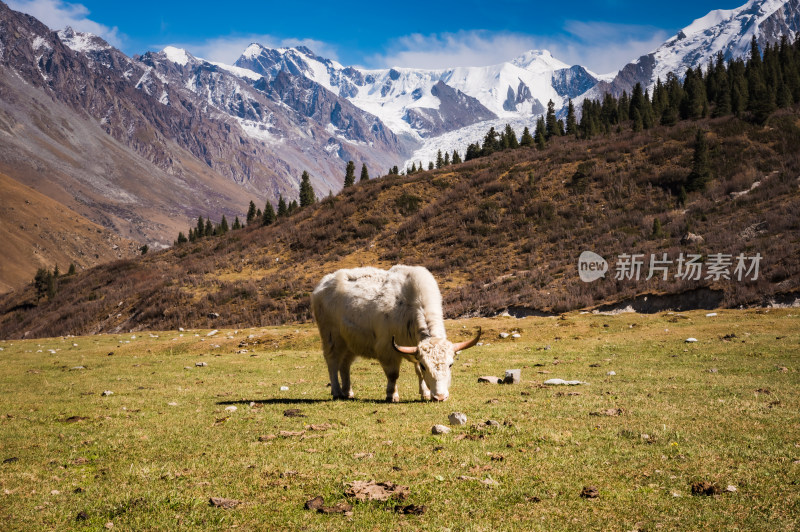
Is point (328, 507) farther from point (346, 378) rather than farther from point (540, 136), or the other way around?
point (540, 136)

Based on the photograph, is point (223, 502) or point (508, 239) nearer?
point (223, 502)

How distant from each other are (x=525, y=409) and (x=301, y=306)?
35355mm

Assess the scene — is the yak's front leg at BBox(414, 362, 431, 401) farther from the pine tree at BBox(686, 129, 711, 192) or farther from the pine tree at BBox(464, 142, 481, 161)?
the pine tree at BBox(464, 142, 481, 161)

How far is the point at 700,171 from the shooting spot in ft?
173

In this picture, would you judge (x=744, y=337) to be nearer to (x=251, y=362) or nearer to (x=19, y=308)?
(x=251, y=362)

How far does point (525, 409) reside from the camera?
10086 mm

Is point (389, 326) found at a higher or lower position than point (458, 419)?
higher

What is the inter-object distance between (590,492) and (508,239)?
49.1m

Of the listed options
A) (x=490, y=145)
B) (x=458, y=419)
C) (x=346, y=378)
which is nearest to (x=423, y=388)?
(x=346, y=378)

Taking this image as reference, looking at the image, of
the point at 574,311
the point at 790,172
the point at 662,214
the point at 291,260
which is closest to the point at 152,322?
the point at 291,260

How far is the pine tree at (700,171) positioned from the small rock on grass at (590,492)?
55817mm

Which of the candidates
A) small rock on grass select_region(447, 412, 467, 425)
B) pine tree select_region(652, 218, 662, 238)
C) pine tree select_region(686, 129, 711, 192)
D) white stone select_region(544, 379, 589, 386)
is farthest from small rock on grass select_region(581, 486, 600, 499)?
pine tree select_region(686, 129, 711, 192)

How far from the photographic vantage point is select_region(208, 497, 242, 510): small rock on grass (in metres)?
5.73

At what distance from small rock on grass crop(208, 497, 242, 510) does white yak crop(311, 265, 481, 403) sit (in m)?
5.45
